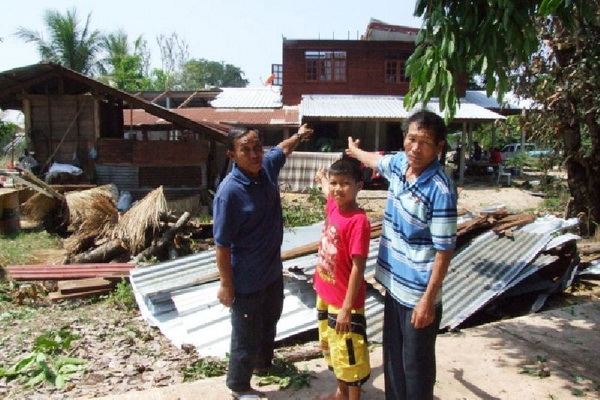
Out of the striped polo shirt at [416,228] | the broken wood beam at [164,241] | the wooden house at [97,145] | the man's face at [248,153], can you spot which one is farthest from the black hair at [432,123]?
the wooden house at [97,145]

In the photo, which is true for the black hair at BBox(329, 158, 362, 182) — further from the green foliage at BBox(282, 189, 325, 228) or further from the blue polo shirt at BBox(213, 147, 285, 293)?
the green foliage at BBox(282, 189, 325, 228)

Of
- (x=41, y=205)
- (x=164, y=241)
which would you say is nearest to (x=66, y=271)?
(x=164, y=241)

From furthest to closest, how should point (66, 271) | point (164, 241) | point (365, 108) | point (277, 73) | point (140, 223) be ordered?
point (277, 73)
point (365, 108)
point (140, 223)
point (164, 241)
point (66, 271)

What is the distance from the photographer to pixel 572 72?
7.52 meters

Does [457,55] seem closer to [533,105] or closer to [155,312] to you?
[155,312]

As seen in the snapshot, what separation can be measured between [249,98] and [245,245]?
2190 centimetres

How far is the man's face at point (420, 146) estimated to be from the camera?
2.30 m

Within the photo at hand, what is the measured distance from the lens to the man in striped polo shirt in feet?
7.31

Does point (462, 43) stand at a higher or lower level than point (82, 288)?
higher

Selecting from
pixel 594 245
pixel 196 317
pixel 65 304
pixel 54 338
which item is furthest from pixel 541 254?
pixel 65 304

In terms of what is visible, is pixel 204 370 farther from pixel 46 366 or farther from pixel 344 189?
pixel 344 189

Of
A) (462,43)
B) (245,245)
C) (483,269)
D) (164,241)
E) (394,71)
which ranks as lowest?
(164,241)

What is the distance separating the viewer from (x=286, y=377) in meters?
3.26

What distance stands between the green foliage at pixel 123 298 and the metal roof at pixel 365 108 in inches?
497
